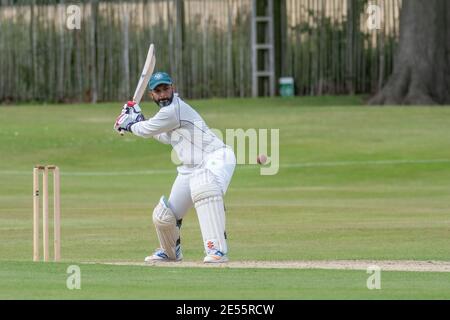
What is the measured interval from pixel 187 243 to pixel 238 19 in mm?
21571

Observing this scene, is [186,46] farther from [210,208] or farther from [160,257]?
[210,208]

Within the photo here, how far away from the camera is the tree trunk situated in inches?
1415

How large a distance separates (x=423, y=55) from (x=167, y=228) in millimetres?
21677

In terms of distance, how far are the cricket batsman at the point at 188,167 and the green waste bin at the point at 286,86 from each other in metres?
24.5

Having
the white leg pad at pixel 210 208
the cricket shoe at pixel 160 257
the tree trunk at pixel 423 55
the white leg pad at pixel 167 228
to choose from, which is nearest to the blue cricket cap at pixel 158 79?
the white leg pad at pixel 210 208

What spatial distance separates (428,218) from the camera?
20859mm

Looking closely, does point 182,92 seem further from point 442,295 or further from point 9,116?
point 442,295

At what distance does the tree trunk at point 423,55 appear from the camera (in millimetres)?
35938

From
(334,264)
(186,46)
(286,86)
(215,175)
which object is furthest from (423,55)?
(215,175)

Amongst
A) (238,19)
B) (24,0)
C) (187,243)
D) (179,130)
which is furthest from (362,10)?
(179,130)

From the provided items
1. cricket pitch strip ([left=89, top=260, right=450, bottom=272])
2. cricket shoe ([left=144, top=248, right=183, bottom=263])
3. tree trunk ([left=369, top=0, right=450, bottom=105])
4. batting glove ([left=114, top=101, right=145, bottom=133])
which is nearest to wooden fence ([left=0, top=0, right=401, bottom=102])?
tree trunk ([left=369, top=0, right=450, bottom=105])

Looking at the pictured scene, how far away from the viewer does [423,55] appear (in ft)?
118

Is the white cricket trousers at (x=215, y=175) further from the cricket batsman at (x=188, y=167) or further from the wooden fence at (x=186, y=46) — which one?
the wooden fence at (x=186, y=46)
